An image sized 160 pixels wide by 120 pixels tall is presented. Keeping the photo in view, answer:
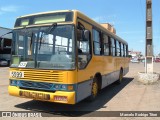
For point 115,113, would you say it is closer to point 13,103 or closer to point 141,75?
point 13,103

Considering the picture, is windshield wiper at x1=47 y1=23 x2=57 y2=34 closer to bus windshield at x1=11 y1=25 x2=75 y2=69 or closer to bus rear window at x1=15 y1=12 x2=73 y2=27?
bus windshield at x1=11 y1=25 x2=75 y2=69

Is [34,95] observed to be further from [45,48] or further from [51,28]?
[51,28]

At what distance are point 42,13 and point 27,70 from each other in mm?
1868

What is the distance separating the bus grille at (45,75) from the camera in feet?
23.0

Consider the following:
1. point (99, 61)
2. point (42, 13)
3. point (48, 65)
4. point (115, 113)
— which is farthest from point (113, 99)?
point (42, 13)

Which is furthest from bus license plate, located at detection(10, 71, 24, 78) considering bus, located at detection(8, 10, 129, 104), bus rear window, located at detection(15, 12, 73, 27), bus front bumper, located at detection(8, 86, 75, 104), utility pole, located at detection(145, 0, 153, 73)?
utility pole, located at detection(145, 0, 153, 73)

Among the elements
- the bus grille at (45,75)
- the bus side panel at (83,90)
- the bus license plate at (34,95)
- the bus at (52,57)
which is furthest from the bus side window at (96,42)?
the bus license plate at (34,95)

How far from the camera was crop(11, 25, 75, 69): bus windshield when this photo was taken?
7.15m

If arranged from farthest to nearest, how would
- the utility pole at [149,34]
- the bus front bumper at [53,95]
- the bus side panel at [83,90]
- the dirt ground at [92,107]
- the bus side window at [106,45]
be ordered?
the utility pole at [149,34], the bus side window at [106,45], the dirt ground at [92,107], the bus side panel at [83,90], the bus front bumper at [53,95]

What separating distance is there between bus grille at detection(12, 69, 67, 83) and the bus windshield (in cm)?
14

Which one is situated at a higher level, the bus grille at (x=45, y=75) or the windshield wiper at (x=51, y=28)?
the windshield wiper at (x=51, y=28)

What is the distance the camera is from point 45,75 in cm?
723

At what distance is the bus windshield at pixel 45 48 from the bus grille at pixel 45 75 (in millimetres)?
144

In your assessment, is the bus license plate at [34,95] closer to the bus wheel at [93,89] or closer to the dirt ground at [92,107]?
the dirt ground at [92,107]
